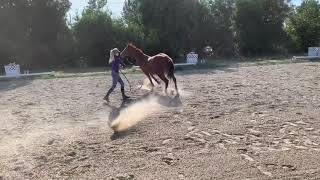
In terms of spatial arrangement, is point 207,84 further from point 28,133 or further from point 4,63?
point 4,63

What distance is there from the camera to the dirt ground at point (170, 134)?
8.04 metres

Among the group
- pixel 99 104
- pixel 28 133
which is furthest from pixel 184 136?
pixel 99 104

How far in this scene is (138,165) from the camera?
825 centimetres

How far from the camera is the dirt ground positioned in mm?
8039

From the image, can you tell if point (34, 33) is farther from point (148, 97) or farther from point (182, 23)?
point (148, 97)

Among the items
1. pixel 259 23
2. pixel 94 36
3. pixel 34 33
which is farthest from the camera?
pixel 259 23

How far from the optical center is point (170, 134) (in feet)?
33.4

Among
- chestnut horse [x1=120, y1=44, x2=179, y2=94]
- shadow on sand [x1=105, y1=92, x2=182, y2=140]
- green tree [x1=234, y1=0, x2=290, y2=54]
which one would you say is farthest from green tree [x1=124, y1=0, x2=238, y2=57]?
shadow on sand [x1=105, y1=92, x2=182, y2=140]

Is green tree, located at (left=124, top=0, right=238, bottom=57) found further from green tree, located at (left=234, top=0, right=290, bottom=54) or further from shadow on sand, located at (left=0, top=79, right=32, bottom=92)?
shadow on sand, located at (left=0, top=79, right=32, bottom=92)

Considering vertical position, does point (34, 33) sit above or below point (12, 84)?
above

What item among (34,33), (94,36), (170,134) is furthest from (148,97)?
(34,33)

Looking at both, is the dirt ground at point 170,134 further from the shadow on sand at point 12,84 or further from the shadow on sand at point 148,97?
the shadow on sand at point 12,84

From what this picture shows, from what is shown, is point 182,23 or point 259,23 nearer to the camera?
point 182,23

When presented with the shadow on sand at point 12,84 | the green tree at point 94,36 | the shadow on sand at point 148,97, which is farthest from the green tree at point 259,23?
the shadow on sand at point 148,97
